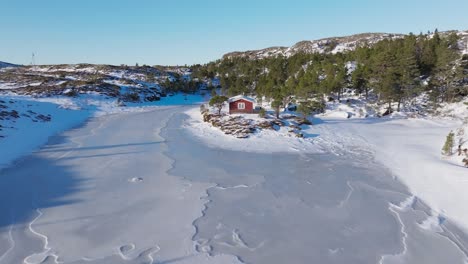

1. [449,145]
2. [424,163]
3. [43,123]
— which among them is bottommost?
[424,163]

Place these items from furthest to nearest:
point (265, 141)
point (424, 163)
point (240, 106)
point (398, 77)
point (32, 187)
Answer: point (398, 77), point (240, 106), point (265, 141), point (424, 163), point (32, 187)

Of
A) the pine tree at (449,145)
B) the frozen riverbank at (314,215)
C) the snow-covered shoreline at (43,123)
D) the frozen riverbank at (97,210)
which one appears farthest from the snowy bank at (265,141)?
the snow-covered shoreline at (43,123)

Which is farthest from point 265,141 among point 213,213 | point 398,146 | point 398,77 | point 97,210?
point 398,77

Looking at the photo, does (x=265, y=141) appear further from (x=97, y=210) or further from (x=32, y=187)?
(x=32, y=187)

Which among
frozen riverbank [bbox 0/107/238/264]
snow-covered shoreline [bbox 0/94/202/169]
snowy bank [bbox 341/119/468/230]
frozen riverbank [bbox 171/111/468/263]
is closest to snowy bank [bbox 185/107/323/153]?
frozen riverbank [bbox 171/111/468/263]

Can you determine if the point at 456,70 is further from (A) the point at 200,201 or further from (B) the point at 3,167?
(B) the point at 3,167

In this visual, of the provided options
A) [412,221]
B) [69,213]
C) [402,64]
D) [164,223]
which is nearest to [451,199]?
[412,221]

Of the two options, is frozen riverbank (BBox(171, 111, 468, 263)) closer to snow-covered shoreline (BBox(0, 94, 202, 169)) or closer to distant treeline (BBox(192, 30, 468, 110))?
snow-covered shoreline (BBox(0, 94, 202, 169))

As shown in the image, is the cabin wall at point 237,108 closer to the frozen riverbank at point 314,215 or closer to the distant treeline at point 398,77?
the distant treeline at point 398,77

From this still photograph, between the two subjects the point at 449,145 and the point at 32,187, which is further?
the point at 449,145
